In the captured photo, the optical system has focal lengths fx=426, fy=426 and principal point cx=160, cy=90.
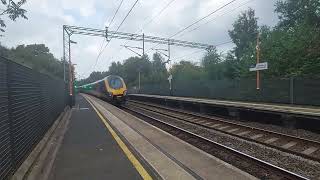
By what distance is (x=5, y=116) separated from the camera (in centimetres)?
672

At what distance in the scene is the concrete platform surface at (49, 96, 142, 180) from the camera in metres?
8.06

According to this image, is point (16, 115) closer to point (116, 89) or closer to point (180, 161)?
point (180, 161)

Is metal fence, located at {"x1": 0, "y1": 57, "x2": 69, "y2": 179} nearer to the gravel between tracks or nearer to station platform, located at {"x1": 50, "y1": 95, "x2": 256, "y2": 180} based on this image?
station platform, located at {"x1": 50, "y1": 95, "x2": 256, "y2": 180}

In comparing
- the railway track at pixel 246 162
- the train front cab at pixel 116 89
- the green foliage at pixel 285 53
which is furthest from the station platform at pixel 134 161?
the train front cab at pixel 116 89

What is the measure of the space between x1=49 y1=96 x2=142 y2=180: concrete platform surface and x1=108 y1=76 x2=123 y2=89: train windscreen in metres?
Answer: 25.1

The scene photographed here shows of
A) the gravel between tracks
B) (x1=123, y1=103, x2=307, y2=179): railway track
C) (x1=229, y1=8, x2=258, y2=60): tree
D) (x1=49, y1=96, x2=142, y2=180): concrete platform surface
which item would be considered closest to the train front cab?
the gravel between tracks

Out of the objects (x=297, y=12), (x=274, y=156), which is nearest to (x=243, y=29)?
(x=297, y=12)

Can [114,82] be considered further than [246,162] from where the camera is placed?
Yes

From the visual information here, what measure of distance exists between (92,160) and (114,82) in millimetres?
30248

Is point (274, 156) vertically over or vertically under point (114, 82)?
under

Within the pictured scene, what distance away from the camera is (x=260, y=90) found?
31078 mm

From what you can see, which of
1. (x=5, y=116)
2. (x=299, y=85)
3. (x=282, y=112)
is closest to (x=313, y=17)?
(x=299, y=85)

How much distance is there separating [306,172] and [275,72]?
2626 centimetres

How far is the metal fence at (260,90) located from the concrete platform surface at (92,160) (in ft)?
50.7
